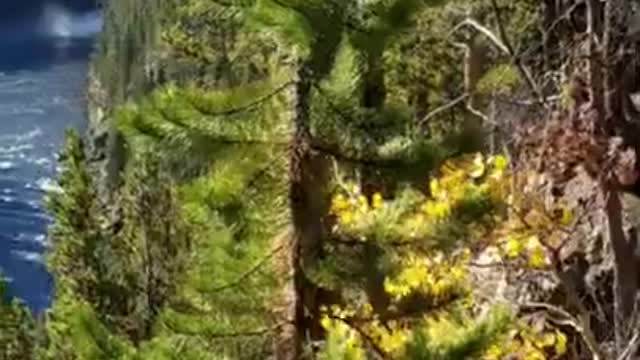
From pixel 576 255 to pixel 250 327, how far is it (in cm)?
394

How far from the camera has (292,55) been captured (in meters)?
5.33

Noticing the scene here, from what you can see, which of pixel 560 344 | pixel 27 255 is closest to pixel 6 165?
pixel 27 255

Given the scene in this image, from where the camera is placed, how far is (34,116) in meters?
75.6

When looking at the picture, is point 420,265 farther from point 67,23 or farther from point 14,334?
point 67,23

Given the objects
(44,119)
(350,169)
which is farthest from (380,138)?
(44,119)

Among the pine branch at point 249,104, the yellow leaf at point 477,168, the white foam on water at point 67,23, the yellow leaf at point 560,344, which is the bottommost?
the yellow leaf at point 560,344

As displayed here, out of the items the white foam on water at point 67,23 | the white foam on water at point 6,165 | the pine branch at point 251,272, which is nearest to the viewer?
the pine branch at point 251,272

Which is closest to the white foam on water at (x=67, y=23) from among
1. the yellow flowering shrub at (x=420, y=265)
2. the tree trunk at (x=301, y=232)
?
the yellow flowering shrub at (x=420, y=265)

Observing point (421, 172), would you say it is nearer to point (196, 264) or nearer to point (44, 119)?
point (196, 264)

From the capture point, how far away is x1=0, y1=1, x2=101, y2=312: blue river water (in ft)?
187

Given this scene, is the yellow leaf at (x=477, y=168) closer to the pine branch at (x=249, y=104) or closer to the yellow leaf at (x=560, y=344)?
the yellow leaf at (x=560, y=344)

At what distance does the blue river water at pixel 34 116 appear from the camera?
187 feet

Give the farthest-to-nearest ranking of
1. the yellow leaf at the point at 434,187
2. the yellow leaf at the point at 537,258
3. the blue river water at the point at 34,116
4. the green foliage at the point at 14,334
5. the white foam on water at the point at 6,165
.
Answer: the white foam on water at the point at 6,165 → the blue river water at the point at 34,116 → the green foliage at the point at 14,334 → the yellow leaf at the point at 537,258 → the yellow leaf at the point at 434,187

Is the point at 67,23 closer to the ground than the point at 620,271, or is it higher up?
higher up
